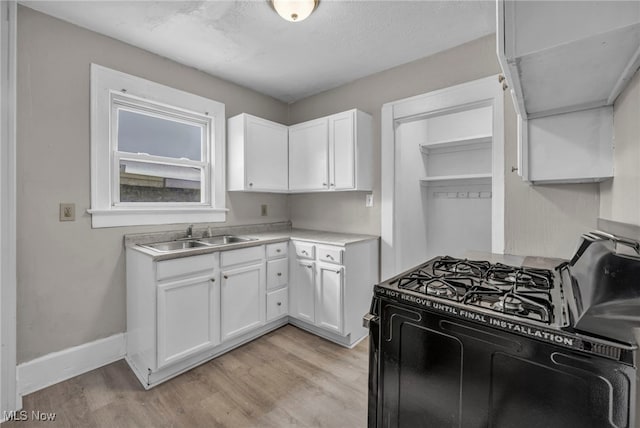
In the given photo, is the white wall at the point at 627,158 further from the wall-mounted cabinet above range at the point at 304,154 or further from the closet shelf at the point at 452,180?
the wall-mounted cabinet above range at the point at 304,154

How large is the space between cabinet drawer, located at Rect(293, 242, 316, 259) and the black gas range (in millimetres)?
1403

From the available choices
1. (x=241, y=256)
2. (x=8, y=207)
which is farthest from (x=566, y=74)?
(x=8, y=207)

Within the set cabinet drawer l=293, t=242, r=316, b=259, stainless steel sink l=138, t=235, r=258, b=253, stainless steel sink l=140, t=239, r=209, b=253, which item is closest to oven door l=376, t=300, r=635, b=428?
cabinet drawer l=293, t=242, r=316, b=259

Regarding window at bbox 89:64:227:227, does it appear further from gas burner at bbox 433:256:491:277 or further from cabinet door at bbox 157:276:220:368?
gas burner at bbox 433:256:491:277

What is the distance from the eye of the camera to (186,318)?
200cm

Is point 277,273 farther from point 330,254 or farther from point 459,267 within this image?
point 459,267

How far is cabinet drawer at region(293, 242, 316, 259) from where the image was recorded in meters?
2.53

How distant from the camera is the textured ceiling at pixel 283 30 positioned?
1.83m

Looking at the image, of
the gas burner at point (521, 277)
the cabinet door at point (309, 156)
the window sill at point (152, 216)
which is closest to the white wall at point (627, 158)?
the gas burner at point (521, 277)

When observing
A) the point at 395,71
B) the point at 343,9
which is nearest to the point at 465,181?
the point at 395,71

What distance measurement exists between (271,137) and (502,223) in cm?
225

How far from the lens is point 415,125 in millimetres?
3186

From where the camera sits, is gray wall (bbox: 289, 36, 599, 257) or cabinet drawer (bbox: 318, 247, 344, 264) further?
cabinet drawer (bbox: 318, 247, 344, 264)

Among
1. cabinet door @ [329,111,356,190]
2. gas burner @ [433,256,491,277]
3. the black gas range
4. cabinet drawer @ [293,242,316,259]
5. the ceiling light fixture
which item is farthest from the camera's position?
cabinet door @ [329,111,356,190]
